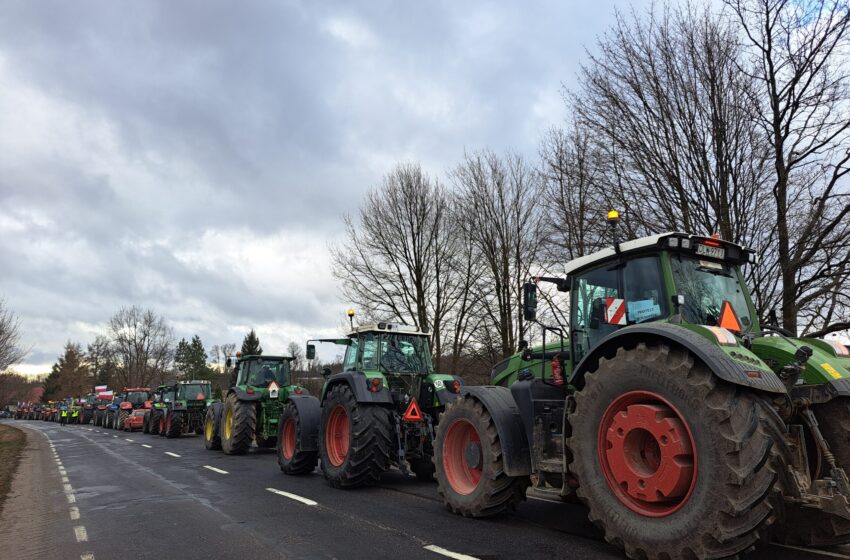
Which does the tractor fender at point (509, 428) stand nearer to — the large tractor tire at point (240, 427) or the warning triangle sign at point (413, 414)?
the warning triangle sign at point (413, 414)

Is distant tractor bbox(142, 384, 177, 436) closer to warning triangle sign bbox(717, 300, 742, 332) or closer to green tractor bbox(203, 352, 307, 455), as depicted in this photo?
green tractor bbox(203, 352, 307, 455)

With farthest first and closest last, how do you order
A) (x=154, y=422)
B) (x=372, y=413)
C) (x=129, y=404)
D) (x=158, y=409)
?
(x=129, y=404) < (x=154, y=422) < (x=158, y=409) < (x=372, y=413)

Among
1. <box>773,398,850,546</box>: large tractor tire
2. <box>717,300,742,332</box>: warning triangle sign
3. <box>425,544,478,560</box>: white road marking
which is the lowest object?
<box>425,544,478,560</box>: white road marking

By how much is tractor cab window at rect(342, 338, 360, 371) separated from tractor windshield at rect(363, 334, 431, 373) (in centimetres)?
23

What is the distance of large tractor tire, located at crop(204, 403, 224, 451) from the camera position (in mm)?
15570

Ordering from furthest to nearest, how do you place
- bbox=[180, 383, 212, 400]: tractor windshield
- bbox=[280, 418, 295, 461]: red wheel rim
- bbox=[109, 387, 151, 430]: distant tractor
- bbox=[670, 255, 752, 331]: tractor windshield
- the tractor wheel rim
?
bbox=[109, 387, 151, 430]: distant tractor < bbox=[180, 383, 212, 400]: tractor windshield < the tractor wheel rim < bbox=[280, 418, 295, 461]: red wheel rim < bbox=[670, 255, 752, 331]: tractor windshield

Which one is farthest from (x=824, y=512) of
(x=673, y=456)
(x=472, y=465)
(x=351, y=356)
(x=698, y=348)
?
(x=351, y=356)

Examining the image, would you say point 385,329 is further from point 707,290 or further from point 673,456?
point 673,456

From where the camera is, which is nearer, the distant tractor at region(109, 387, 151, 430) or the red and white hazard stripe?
the red and white hazard stripe

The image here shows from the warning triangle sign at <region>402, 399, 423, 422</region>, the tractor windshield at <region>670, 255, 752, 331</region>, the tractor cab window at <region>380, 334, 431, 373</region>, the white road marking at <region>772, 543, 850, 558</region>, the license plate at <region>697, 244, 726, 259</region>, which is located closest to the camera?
the white road marking at <region>772, 543, 850, 558</region>

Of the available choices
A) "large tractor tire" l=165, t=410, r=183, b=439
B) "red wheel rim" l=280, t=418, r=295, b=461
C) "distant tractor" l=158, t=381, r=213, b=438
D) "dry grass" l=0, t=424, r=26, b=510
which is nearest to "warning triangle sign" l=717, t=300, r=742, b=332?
"red wheel rim" l=280, t=418, r=295, b=461

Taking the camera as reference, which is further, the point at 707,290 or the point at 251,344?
the point at 251,344

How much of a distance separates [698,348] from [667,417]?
1.84ft

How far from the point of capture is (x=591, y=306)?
5.54m
